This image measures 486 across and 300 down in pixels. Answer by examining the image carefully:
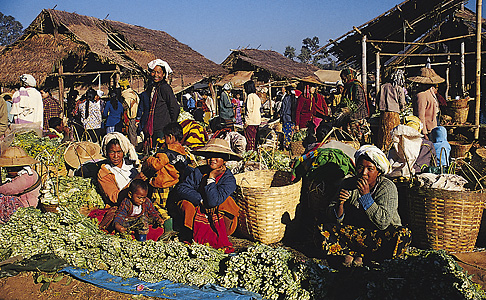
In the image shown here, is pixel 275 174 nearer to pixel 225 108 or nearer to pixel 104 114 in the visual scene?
pixel 104 114

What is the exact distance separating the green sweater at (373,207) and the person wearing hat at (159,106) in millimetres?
2884

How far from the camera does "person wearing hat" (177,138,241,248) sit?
372 cm

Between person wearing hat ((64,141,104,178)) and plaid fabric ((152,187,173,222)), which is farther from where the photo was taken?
person wearing hat ((64,141,104,178))

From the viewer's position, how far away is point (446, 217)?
338 cm

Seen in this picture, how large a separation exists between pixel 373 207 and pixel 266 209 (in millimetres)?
1052

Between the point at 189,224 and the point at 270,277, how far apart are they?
1.13 metres

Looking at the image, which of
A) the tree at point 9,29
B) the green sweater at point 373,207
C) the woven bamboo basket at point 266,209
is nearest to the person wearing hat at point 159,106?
the woven bamboo basket at point 266,209

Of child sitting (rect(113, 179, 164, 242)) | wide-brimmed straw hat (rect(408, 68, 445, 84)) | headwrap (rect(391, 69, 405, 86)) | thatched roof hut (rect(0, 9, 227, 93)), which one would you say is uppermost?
thatched roof hut (rect(0, 9, 227, 93))

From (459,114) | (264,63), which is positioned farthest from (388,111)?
(264,63)

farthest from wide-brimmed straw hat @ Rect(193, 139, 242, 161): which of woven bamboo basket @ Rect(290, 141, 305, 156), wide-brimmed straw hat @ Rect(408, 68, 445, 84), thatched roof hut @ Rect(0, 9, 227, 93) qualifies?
thatched roof hut @ Rect(0, 9, 227, 93)

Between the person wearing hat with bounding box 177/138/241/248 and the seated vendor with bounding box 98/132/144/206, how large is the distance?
0.64 meters

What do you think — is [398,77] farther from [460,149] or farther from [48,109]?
[48,109]

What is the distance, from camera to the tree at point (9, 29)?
68000mm

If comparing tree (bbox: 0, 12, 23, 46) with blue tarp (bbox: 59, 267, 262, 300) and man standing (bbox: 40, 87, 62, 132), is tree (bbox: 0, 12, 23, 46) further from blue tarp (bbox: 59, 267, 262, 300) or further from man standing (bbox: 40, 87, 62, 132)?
blue tarp (bbox: 59, 267, 262, 300)
